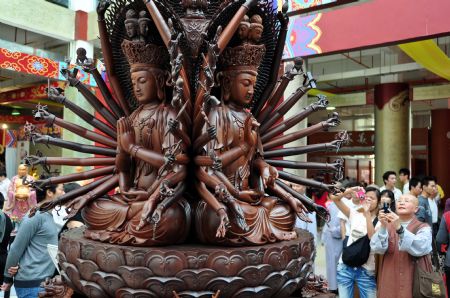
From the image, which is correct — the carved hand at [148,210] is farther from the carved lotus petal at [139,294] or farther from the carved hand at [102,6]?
the carved hand at [102,6]

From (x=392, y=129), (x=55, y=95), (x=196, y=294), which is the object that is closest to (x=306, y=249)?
(x=196, y=294)

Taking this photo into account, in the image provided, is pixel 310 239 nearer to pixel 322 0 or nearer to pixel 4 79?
pixel 322 0

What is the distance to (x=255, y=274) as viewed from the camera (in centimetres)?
156

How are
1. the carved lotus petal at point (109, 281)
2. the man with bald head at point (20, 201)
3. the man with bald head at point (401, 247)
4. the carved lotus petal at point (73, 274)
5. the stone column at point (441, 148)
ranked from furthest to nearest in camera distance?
the stone column at point (441, 148)
the man with bald head at point (20, 201)
the man with bald head at point (401, 247)
the carved lotus petal at point (73, 274)
the carved lotus petal at point (109, 281)

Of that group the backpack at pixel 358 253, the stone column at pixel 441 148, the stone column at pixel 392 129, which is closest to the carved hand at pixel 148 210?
the backpack at pixel 358 253

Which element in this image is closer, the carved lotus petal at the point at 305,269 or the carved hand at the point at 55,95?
the carved lotus petal at the point at 305,269

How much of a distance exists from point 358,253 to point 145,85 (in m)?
2.27

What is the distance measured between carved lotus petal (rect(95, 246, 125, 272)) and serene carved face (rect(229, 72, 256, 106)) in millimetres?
779

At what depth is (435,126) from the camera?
34.9 ft

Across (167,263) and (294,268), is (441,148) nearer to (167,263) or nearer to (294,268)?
(294,268)

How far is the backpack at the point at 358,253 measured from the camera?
10.9 feet

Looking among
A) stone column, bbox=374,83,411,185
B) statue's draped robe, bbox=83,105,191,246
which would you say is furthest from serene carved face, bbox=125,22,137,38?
stone column, bbox=374,83,411,185

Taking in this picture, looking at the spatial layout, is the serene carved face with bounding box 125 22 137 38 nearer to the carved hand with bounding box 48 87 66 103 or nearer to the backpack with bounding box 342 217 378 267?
the carved hand with bounding box 48 87 66 103

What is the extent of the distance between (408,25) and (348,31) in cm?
75
